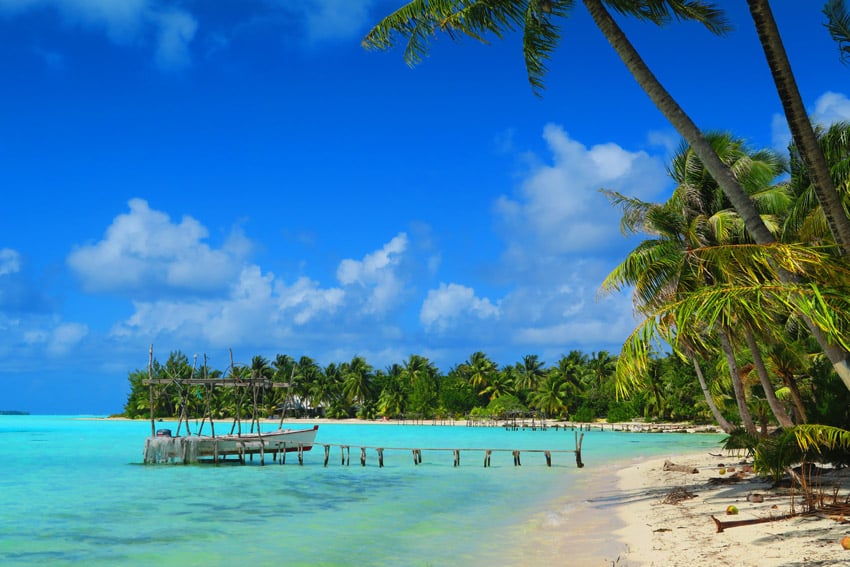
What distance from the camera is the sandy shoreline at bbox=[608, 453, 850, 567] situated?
9.09 metres

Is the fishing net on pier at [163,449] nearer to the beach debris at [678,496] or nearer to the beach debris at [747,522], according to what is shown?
the beach debris at [678,496]

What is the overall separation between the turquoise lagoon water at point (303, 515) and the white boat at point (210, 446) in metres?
0.70

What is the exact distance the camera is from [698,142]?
27.5 feet

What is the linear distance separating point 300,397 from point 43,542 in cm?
8129

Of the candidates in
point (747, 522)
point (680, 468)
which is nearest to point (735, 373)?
point (680, 468)

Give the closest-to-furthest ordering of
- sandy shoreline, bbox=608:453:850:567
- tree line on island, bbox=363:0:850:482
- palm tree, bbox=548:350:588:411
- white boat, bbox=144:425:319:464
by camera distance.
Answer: tree line on island, bbox=363:0:850:482, sandy shoreline, bbox=608:453:850:567, white boat, bbox=144:425:319:464, palm tree, bbox=548:350:588:411

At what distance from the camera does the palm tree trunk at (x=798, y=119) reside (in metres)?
7.24

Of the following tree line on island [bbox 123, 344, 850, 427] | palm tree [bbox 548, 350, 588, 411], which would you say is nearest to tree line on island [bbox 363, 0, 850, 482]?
tree line on island [bbox 123, 344, 850, 427]

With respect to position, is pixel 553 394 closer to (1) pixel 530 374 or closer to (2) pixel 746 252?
(1) pixel 530 374

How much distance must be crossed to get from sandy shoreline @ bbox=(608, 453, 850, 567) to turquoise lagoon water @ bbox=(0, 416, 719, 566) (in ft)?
2.72

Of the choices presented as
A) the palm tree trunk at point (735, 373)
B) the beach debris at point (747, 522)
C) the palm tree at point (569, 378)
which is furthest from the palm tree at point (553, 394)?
the beach debris at point (747, 522)

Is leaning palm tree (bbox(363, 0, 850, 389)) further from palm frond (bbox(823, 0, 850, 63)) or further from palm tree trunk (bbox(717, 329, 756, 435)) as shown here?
palm tree trunk (bbox(717, 329, 756, 435))

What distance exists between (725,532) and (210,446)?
2681 centimetres

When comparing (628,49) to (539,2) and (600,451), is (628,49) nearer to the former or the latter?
(539,2)
